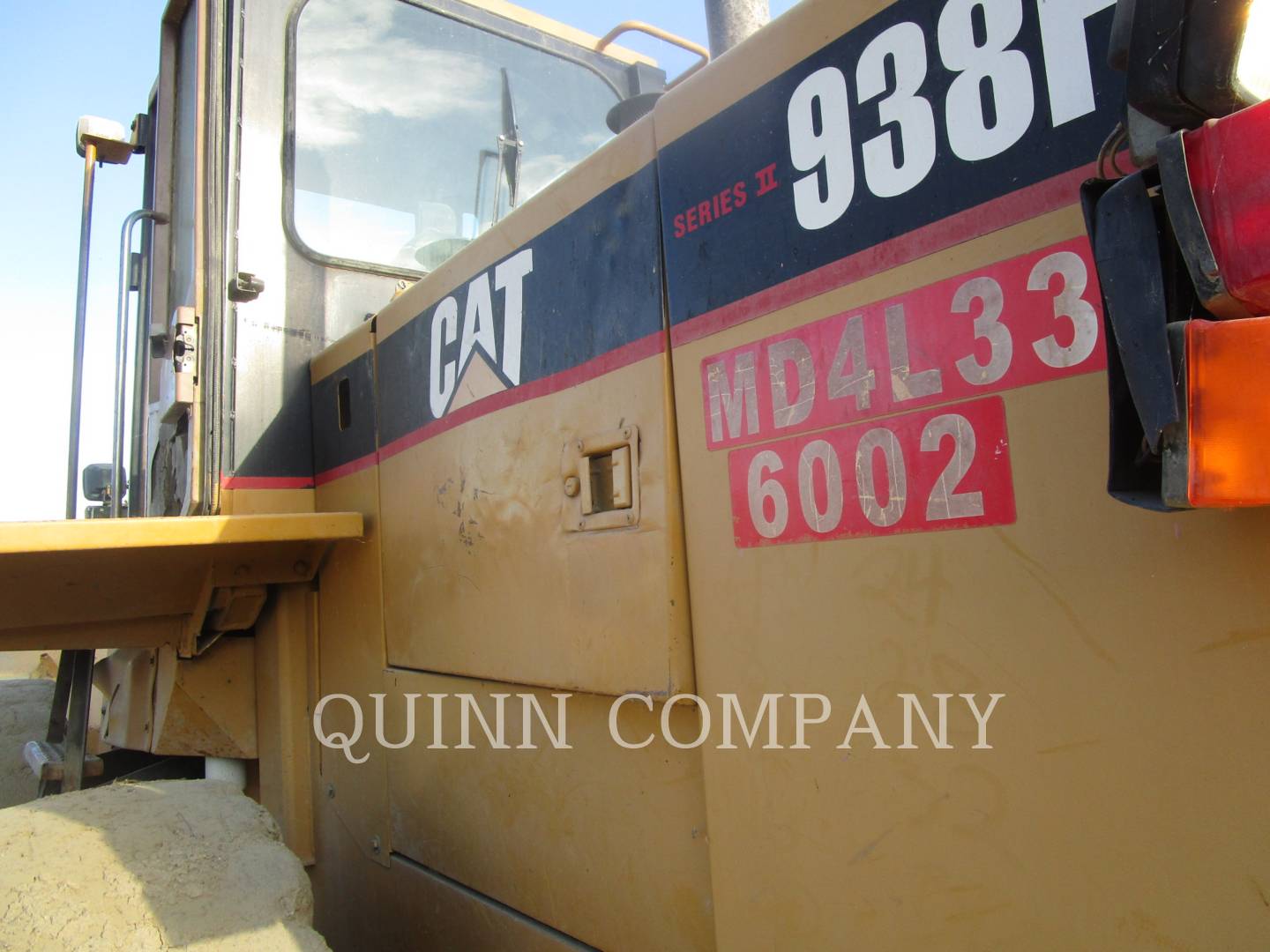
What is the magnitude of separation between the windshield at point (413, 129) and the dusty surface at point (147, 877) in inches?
54.1

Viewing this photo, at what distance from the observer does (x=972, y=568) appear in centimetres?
90

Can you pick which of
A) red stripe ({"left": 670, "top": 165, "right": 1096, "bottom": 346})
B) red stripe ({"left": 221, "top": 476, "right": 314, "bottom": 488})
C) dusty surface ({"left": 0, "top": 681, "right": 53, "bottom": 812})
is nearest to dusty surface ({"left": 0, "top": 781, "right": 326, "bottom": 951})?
red stripe ({"left": 221, "top": 476, "right": 314, "bottom": 488})

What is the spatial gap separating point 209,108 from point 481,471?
1273mm

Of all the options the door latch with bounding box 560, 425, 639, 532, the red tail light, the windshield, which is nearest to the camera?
the red tail light

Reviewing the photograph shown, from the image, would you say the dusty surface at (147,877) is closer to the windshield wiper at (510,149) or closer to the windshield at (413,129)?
the windshield at (413,129)

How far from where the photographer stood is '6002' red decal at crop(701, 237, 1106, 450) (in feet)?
2.73

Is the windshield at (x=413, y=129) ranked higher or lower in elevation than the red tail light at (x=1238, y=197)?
higher

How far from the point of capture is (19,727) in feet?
9.40

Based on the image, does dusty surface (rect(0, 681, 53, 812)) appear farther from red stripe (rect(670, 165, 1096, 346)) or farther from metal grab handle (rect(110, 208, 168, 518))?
red stripe (rect(670, 165, 1096, 346))

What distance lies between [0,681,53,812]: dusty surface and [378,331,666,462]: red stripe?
5.46ft

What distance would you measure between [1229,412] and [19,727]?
129 inches

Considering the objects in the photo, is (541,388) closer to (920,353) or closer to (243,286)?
(920,353)

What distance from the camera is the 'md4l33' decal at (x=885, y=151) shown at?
2.77 ft

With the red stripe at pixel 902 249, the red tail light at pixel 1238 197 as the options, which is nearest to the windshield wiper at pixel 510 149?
the red stripe at pixel 902 249
